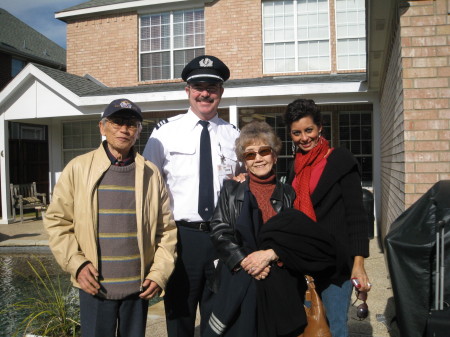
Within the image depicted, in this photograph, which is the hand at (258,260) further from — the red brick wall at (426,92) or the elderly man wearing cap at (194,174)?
the red brick wall at (426,92)

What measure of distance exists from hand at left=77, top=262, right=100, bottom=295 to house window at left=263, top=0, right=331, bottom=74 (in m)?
9.86

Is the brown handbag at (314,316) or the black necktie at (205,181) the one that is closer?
the brown handbag at (314,316)

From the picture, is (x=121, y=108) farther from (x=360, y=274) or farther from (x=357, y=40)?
(x=357, y=40)

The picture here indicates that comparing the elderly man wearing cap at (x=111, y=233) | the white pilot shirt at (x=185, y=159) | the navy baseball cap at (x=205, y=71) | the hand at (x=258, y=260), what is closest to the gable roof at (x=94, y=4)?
the navy baseball cap at (x=205, y=71)

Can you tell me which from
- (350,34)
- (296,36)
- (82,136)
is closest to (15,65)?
(82,136)

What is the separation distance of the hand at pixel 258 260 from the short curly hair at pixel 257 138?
60cm

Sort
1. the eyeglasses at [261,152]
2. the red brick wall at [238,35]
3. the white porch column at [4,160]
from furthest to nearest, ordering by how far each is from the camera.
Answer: the white porch column at [4,160] → the red brick wall at [238,35] → the eyeglasses at [261,152]

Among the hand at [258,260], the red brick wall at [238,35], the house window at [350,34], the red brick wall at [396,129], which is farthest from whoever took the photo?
the red brick wall at [238,35]

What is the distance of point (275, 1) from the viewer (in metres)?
11.2

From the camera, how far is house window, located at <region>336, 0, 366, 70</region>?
35.6ft

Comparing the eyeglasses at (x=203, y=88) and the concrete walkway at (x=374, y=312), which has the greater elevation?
the eyeglasses at (x=203, y=88)

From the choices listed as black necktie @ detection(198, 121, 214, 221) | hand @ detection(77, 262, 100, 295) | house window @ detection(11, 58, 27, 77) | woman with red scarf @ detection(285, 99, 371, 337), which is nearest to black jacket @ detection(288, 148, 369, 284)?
woman with red scarf @ detection(285, 99, 371, 337)

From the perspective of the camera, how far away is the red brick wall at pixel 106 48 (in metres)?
12.4

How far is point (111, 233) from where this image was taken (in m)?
2.37
